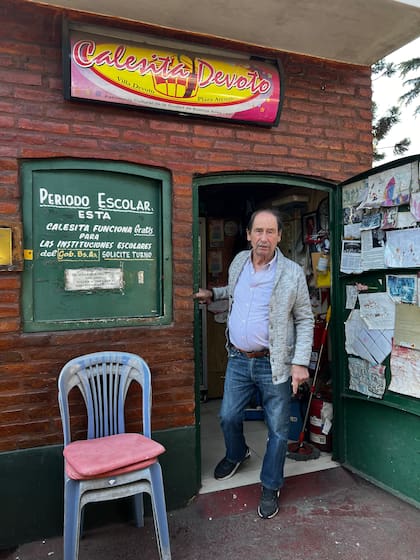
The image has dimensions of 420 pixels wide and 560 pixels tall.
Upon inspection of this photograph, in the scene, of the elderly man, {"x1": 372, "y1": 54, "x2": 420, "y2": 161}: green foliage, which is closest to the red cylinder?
the elderly man

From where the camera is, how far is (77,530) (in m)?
2.19

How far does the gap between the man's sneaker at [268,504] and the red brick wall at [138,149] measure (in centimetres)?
69

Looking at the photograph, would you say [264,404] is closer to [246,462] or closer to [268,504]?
[268,504]

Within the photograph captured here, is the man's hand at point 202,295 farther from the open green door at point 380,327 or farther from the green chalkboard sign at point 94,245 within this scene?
the open green door at point 380,327

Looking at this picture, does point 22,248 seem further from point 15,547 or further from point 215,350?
point 215,350

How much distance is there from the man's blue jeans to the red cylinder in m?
0.93

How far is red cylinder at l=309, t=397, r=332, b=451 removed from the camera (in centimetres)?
379

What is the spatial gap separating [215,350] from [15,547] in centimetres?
297

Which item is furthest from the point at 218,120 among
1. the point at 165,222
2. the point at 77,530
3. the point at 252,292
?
the point at 77,530

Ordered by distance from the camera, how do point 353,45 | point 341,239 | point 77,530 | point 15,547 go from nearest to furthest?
point 77,530, point 15,547, point 353,45, point 341,239

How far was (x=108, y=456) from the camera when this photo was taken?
88.7 inches

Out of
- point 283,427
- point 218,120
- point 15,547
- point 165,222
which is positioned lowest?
point 15,547

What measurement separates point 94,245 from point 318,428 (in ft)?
8.12

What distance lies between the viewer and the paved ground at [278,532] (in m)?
2.51
